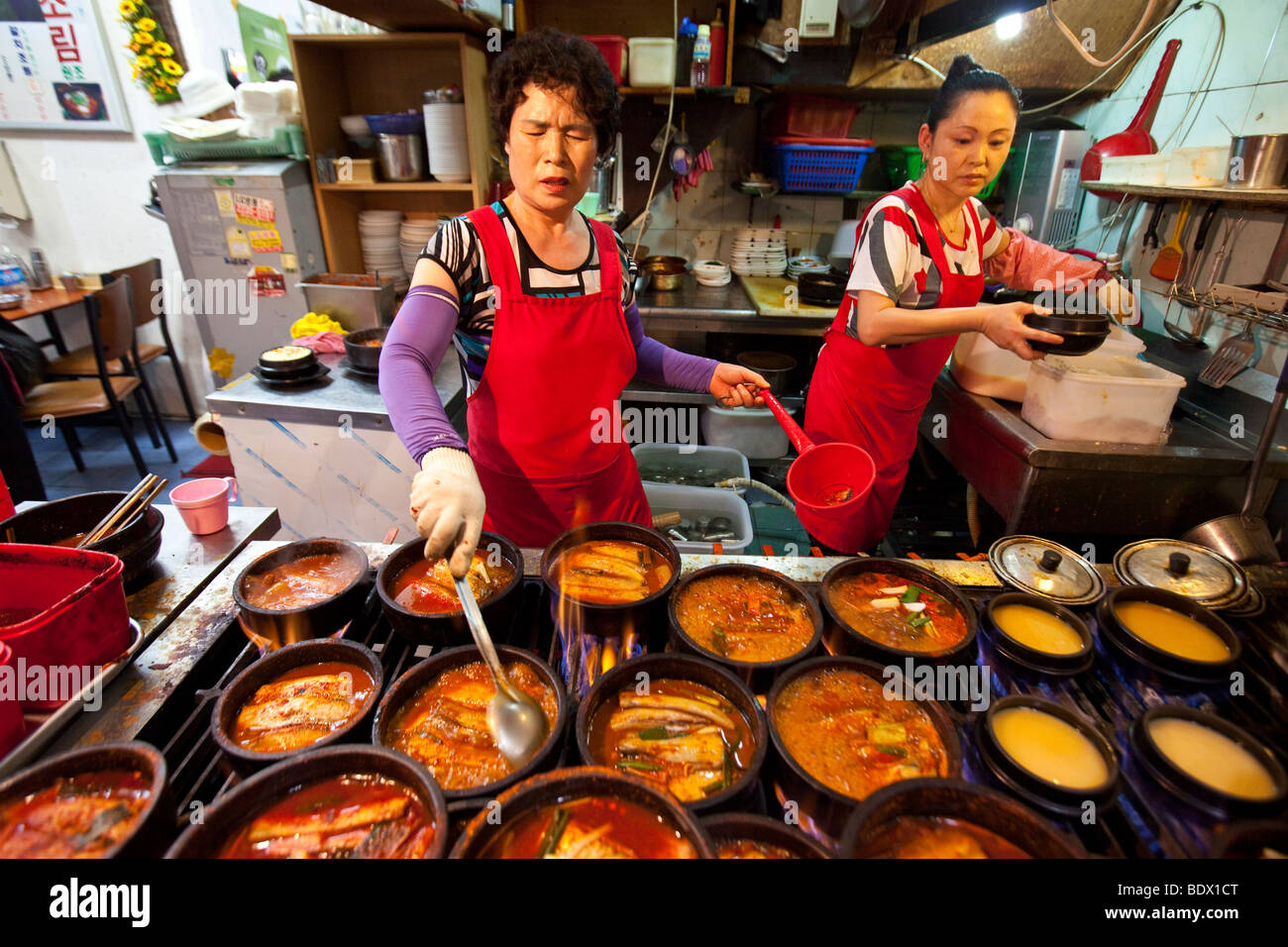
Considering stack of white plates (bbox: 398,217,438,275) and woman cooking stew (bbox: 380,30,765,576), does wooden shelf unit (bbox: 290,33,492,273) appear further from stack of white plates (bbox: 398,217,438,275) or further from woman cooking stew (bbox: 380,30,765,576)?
woman cooking stew (bbox: 380,30,765,576)

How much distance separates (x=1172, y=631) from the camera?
4.81ft

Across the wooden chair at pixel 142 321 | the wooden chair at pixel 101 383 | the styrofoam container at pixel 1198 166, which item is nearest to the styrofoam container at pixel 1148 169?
the styrofoam container at pixel 1198 166

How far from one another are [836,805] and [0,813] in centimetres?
132

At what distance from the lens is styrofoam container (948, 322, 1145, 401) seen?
2.86 meters

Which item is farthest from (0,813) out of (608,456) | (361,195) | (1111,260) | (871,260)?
(361,195)

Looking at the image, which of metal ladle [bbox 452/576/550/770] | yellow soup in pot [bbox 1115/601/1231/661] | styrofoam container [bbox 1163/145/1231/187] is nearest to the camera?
metal ladle [bbox 452/576/550/770]

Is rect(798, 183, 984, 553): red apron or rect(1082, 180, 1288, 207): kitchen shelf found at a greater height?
rect(1082, 180, 1288, 207): kitchen shelf

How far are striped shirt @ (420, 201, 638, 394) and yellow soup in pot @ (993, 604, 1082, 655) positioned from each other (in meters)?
1.52

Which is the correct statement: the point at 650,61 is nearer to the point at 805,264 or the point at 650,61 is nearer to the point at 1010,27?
the point at 805,264

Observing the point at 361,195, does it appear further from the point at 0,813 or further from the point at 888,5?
the point at 0,813

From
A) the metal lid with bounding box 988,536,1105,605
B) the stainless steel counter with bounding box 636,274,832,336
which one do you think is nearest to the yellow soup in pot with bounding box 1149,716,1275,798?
the metal lid with bounding box 988,536,1105,605

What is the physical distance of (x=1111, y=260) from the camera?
3111 millimetres

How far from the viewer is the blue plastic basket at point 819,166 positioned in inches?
169

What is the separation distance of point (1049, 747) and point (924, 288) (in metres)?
1.85
